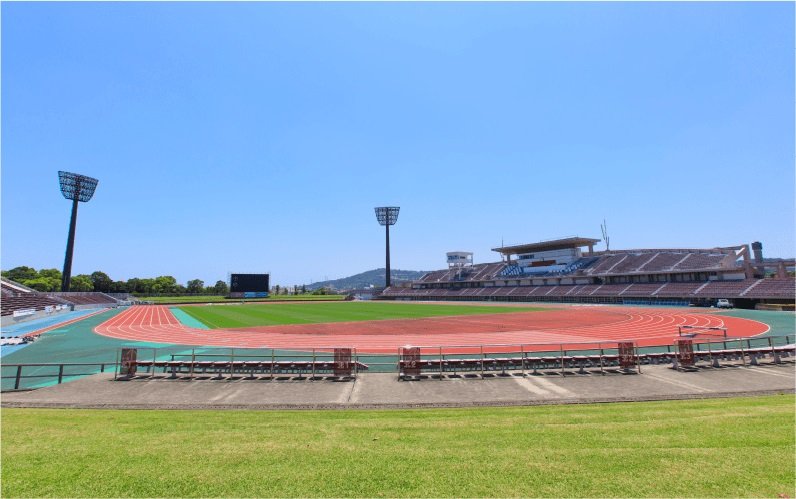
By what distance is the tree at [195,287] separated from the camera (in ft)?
481

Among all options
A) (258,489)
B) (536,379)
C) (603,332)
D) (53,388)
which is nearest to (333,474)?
(258,489)

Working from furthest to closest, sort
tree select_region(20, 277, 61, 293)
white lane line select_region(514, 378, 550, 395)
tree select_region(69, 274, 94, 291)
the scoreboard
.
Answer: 1. tree select_region(69, 274, 94, 291)
2. tree select_region(20, 277, 61, 293)
3. the scoreboard
4. white lane line select_region(514, 378, 550, 395)

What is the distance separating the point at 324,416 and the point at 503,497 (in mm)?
5375

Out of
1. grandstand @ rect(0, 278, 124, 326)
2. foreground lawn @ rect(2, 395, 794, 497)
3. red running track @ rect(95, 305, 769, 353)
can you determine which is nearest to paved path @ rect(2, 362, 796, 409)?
foreground lawn @ rect(2, 395, 794, 497)

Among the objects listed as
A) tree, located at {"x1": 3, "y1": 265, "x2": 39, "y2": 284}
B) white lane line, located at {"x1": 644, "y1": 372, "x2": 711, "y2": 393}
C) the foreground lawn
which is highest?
tree, located at {"x1": 3, "y1": 265, "x2": 39, "y2": 284}

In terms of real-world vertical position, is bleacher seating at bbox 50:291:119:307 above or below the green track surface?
above

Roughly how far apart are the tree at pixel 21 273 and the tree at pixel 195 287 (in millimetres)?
46845

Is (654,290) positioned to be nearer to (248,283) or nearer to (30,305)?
(30,305)

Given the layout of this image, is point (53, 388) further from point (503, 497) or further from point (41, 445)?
point (503, 497)

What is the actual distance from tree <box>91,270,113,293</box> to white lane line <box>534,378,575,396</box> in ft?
497

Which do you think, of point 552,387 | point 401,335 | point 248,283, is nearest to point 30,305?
point 401,335

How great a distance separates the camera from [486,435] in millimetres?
6996

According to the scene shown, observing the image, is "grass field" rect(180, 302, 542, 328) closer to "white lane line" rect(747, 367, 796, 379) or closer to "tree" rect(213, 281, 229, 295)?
"white lane line" rect(747, 367, 796, 379)

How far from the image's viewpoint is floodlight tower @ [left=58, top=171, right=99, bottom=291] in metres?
75.9
